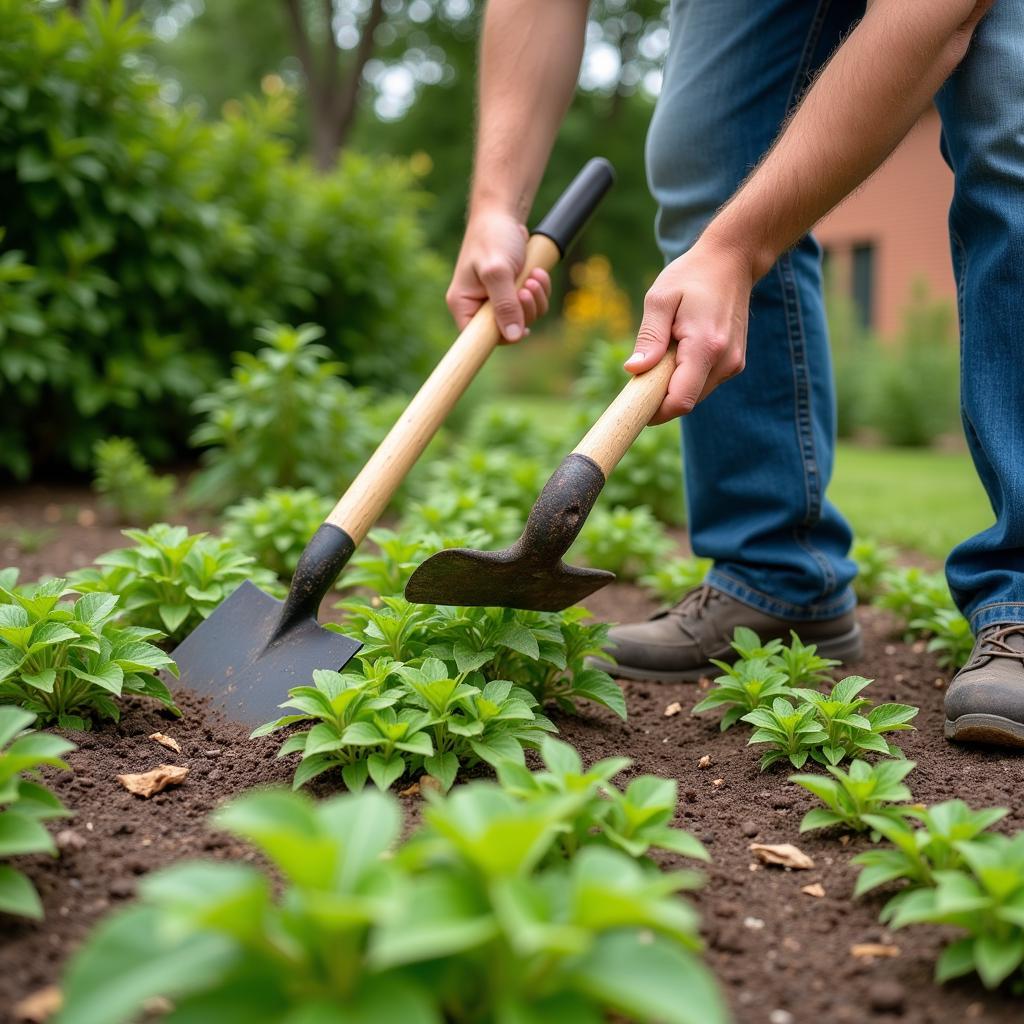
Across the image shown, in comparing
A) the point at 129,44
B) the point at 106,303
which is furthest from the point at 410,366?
the point at 129,44

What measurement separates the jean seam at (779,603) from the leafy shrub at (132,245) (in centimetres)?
324

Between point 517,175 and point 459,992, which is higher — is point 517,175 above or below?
above

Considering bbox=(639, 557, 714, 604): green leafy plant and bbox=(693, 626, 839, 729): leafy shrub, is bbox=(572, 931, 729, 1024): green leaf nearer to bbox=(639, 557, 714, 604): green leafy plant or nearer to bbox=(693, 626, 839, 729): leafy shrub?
bbox=(693, 626, 839, 729): leafy shrub

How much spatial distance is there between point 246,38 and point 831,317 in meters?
21.6

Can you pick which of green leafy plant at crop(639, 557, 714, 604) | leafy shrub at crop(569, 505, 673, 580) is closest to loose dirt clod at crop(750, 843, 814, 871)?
green leafy plant at crop(639, 557, 714, 604)

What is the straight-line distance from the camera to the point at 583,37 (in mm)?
2598

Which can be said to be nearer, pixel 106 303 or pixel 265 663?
pixel 265 663

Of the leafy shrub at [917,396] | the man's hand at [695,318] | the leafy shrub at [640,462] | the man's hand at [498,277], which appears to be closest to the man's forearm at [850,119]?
the man's hand at [695,318]

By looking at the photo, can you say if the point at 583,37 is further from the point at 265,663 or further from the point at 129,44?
the point at 129,44

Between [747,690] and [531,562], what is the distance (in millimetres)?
568

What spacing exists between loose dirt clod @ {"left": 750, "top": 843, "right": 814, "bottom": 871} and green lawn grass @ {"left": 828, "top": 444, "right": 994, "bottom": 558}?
111 inches

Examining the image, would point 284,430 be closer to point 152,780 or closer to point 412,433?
point 412,433

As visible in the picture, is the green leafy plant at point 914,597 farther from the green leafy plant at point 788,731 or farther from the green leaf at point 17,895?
the green leaf at point 17,895

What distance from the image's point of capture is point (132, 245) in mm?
4887
